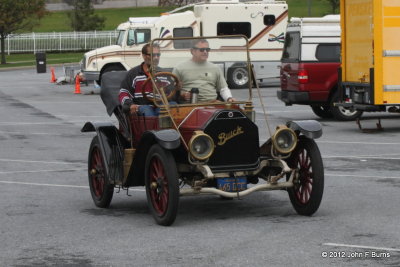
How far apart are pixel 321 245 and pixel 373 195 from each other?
313 centimetres

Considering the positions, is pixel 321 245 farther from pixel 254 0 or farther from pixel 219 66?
pixel 254 0

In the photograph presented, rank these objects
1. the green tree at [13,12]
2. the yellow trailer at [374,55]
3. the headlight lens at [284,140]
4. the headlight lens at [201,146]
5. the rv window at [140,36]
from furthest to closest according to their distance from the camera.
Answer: the green tree at [13,12], the rv window at [140,36], the yellow trailer at [374,55], the headlight lens at [284,140], the headlight lens at [201,146]

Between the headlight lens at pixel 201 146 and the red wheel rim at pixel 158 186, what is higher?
the headlight lens at pixel 201 146

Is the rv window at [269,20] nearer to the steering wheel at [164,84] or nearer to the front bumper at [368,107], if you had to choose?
the front bumper at [368,107]

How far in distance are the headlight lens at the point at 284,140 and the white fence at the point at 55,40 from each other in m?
64.3

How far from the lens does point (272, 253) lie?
823cm

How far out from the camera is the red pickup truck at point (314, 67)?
908 inches

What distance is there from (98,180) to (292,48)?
13.3 meters

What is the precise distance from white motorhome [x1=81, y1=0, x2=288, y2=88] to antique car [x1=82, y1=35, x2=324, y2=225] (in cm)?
2575

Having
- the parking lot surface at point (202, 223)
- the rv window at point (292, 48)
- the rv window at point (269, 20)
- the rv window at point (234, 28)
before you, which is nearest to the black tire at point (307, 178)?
the parking lot surface at point (202, 223)

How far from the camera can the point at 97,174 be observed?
11297 mm

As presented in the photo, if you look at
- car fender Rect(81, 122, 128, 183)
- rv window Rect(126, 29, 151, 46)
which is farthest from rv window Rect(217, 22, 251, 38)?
car fender Rect(81, 122, 128, 183)

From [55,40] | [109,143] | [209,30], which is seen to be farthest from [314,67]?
[55,40]

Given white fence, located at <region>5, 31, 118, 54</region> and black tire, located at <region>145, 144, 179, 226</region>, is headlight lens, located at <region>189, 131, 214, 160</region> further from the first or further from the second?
white fence, located at <region>5, 31, 118, 54</region>
